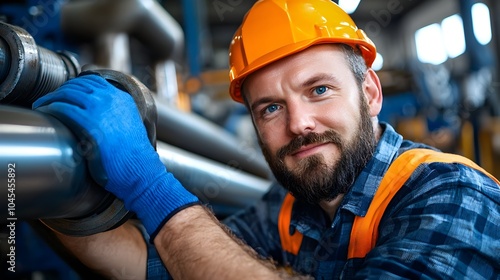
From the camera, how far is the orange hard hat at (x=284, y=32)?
1.08 metres

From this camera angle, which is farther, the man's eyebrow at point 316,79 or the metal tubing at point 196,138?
the metal tubing at point 196,138

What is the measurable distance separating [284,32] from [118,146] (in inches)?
19.5

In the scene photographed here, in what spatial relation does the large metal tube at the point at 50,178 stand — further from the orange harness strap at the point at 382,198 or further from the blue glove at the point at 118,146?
the orange harness strap at the point at 382,198

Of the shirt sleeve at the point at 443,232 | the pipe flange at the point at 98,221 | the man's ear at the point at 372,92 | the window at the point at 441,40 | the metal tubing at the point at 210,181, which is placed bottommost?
the window at the point at 441,40

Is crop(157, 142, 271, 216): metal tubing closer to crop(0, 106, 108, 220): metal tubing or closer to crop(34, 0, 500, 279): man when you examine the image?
crop(34, 0, 500, 279): man

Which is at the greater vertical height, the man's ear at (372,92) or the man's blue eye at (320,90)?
the man's blue eye at (320,90)

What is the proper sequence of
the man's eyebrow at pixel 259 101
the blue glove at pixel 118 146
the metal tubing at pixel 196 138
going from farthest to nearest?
the metal tubing at pixel 196 138 < the man's eyebrow at pixel 259 101 < the blue glove at pixel 118 146

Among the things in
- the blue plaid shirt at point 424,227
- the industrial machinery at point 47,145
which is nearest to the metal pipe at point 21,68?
the industrial machinery at point 47,145

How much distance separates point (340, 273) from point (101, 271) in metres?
0.56

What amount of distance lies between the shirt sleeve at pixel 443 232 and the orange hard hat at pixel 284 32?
386mm

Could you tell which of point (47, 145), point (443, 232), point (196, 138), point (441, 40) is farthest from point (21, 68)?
point (441, 40)

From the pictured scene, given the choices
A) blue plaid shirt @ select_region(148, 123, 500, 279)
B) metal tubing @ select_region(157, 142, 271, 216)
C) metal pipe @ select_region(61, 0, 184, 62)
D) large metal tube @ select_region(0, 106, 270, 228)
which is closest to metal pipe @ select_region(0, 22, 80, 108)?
large metal tube @ select_region(0, 106, 270, 228)

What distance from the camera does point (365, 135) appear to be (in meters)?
1.12

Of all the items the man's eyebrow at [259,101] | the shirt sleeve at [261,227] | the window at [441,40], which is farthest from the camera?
the window at [441,40]
